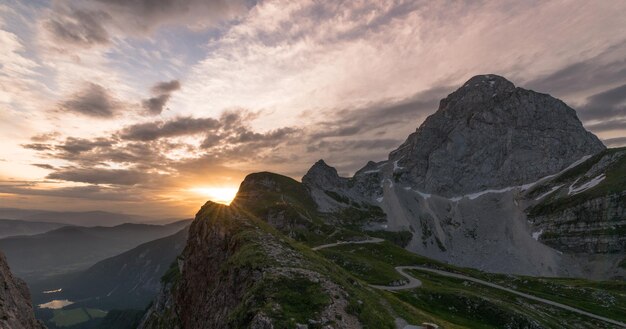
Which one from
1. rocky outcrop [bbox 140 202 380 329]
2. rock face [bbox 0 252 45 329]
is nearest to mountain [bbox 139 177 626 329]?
rocky outcrop [bbox 140 202 380 329]

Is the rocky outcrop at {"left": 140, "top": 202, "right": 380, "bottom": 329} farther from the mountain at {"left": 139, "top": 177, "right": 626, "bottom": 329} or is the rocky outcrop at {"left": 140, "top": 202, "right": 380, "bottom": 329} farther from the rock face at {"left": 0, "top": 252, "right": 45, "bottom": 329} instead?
the rock face at {"left": 0, "top": 252, "right": 45, "bottom": 329}

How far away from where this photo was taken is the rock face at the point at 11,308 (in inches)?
1209

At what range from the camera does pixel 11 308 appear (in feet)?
110

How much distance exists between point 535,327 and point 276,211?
12685cm

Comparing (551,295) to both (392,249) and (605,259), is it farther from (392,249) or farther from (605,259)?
(605,259)

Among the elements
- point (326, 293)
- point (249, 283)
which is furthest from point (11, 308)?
point (326, 293)

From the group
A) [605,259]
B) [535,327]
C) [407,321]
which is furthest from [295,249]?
[605,259]

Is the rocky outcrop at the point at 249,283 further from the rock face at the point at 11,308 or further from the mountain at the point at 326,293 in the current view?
the rock face at the point at 11,308

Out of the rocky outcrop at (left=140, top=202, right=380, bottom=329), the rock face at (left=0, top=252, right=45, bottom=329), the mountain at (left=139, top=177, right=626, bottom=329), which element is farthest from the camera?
the mountain at (left=139, top=177, right=626, bottom=329)

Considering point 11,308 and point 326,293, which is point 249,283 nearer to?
point 326,293

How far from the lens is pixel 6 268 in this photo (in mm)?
39969

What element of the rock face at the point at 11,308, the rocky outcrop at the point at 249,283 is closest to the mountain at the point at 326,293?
the rocky outcrop at the point at 249,283

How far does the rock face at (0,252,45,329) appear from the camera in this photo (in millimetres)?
30716

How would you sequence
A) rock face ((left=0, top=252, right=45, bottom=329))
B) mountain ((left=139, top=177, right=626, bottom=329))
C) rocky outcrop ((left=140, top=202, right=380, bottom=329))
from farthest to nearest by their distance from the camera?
mountain ((left=139, top=177, right=626, bottom=329))
rock face ((left=0, top=252, right=45, bottom=329))
rocky outcrop ((left=140, top=202, right=380, bottom=329))
